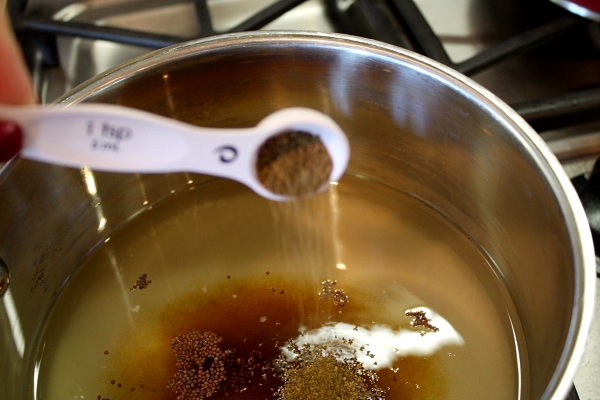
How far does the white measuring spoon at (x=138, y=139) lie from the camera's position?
64cm

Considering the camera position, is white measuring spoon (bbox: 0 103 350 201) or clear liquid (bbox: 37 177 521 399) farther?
clear liquid (bbox: 37 177 521 399)

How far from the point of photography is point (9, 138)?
2.09 ft

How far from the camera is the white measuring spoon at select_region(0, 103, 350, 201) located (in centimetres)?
64

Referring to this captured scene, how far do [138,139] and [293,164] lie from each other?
0.19 m

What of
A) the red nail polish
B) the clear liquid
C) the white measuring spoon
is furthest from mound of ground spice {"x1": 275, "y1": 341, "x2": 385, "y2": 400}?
the red nail polish

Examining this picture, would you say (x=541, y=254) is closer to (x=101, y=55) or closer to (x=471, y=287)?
(x=471, y=287)

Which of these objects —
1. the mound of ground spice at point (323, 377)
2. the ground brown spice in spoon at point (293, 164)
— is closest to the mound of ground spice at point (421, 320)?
the mound of ground spice at point (323, 377)

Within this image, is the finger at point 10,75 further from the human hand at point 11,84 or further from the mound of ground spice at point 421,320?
the mound of ground spice at point 421,320

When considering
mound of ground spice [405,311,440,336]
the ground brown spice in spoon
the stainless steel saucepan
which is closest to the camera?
the ground brown spice in spoon

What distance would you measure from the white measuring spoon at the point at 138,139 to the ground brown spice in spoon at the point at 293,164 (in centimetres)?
2

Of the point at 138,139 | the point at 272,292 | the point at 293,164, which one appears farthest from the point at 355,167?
the point at 138,139

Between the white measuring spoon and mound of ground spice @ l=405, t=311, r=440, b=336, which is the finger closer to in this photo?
the white measuring spoon

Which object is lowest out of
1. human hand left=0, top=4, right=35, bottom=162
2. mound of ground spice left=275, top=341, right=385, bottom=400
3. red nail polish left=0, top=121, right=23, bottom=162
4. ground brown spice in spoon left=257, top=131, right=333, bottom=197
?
mound of ground spice left=275, top=341, right=385, bottom=400

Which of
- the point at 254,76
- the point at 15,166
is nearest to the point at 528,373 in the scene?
the point at 254,76
